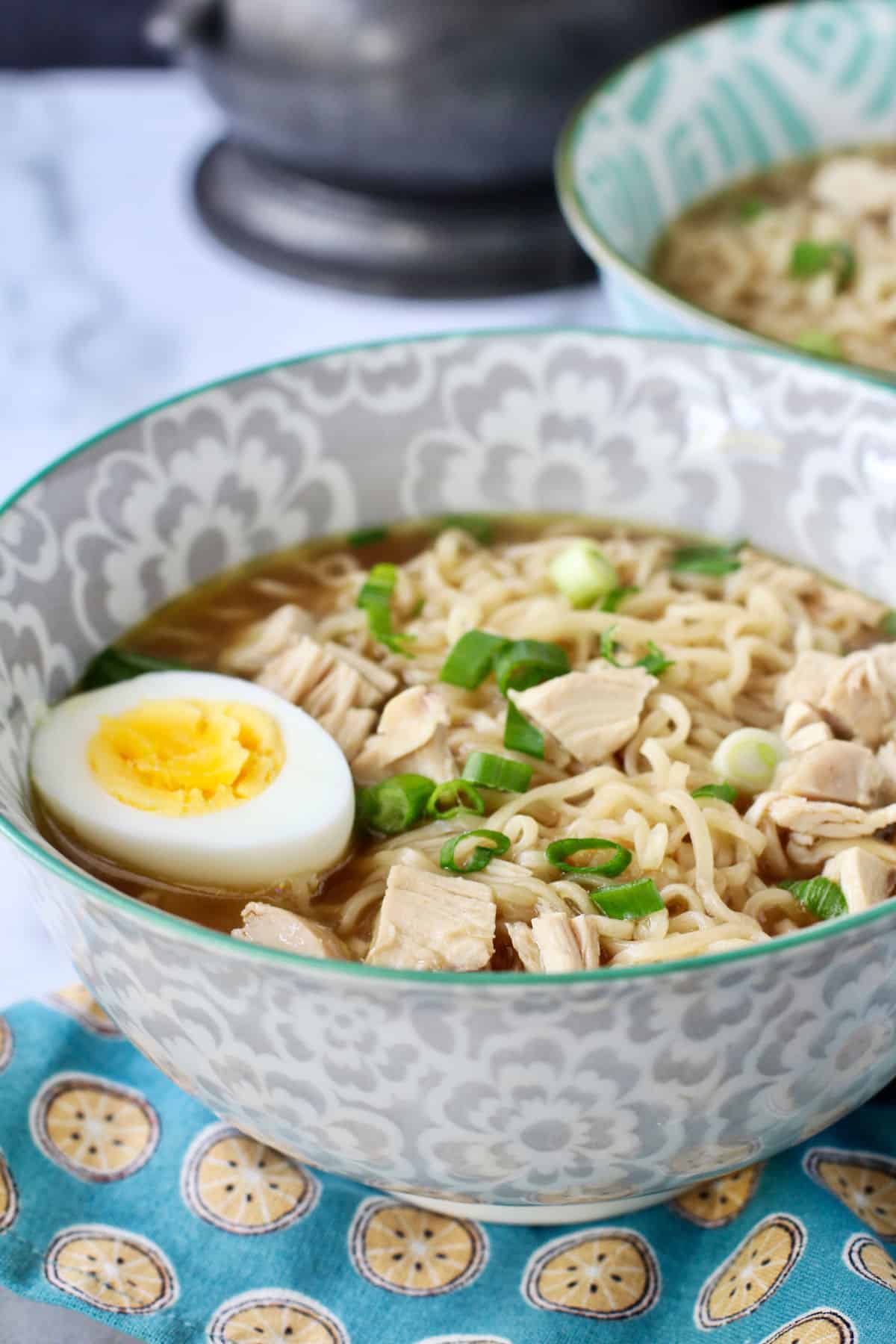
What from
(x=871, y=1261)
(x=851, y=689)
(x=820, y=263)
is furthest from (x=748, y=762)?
(x=820, y=263)

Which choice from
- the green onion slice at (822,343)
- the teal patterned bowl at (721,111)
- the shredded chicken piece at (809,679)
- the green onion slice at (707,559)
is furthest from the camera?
the teal patterned bowl at (721,111)

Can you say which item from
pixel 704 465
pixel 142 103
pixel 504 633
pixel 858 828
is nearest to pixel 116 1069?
pixel 504 633

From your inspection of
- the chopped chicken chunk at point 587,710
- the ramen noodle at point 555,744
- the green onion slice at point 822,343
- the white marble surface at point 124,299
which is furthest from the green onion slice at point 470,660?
the white marble surface at point 124,299

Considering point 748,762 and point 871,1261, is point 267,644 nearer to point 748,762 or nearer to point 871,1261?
point 748,762

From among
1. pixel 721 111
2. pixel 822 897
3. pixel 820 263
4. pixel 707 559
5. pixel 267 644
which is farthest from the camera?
pixel 721 111

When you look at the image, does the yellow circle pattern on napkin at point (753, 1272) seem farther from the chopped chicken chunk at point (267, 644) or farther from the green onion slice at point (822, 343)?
the green onion slice at point (822, 343)

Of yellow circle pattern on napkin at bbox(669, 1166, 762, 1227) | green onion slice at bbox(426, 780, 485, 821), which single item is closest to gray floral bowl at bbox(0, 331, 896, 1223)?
yellow circle pattern on napkin at bbox(669, 1166, 762, 1227)

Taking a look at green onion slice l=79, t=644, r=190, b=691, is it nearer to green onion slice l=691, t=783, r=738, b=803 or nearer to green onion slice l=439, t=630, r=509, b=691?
green onion slice l=439, t=630, r=509, b=691
